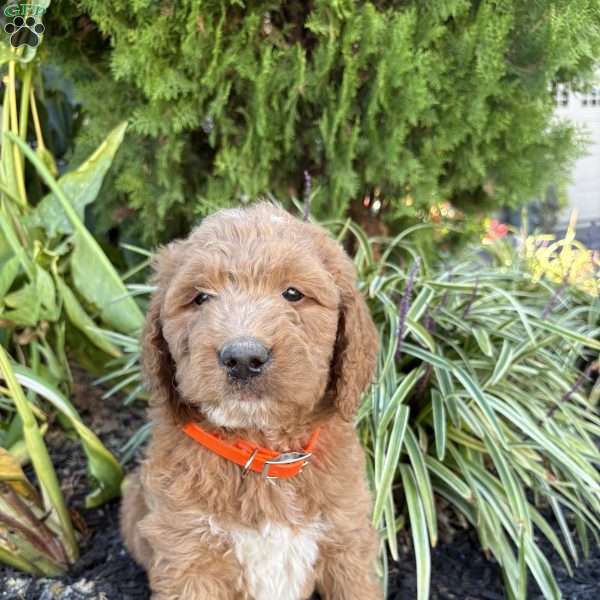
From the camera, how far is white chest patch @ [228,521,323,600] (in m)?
2.13

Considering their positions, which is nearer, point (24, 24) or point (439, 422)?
point (439, 422)

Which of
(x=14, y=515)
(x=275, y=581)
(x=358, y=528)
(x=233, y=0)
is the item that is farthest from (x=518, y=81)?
(x=14, y=515)

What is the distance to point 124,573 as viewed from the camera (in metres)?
2.76

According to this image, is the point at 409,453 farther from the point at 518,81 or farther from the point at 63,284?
the point at 518,81

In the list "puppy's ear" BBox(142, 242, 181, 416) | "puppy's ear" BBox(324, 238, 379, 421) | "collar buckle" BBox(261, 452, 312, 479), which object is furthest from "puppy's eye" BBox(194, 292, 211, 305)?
"collar buckle" BBox(261, 452, 312, 479)

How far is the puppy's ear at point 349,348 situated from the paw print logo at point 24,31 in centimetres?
180

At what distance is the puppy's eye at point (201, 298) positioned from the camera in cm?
210

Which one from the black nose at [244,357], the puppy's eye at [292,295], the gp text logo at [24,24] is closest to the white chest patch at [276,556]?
the black nose at [244,357]

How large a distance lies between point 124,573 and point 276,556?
93 centimetres

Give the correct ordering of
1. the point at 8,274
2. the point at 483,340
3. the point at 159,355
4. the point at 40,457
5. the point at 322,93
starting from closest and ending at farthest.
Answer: the point at 159,355, the point at 40,457, the point at 8,274, the point at 483,340, the point at 322,93

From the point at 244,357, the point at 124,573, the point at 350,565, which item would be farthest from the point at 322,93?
the point at 124,573

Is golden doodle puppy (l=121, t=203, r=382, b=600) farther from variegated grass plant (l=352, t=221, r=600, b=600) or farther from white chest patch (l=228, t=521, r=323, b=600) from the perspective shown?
variegated grass plant (l=352, t=221, r=600, b=600)

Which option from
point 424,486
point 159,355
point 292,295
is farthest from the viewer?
point 424,486

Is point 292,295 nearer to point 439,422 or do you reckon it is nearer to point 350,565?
point 350,565
